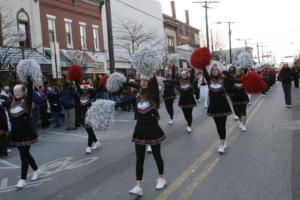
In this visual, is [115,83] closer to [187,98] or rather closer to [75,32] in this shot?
[187,98]

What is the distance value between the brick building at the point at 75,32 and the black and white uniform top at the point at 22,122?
49.8ft

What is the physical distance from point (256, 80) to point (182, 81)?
2.11m

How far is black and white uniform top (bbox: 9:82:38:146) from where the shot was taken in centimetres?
776

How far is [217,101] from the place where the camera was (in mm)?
9383

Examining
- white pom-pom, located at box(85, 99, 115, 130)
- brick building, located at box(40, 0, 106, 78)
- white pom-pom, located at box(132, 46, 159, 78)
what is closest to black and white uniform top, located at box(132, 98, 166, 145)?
white pom-pom, located at box(132, 46, 159, 78)

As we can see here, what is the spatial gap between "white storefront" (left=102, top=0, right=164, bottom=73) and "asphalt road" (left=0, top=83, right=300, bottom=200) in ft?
83.0

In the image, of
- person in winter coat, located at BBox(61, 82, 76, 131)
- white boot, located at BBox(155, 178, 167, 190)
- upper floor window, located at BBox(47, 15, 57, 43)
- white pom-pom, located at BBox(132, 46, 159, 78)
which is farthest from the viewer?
upper floor window, located at BBox(47, 15, 57, 43)

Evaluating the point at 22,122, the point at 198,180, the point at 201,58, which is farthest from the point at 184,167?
the point at 22,122

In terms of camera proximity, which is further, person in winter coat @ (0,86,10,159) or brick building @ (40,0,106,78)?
brick building @ (40,0,106,78)

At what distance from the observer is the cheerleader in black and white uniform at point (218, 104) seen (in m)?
9.23

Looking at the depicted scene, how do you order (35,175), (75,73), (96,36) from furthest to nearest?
(96,36) < (75,73) < (35,175)

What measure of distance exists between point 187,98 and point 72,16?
767 inches

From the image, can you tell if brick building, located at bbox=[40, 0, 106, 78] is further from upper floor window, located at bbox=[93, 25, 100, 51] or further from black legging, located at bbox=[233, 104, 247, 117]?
black legging, located at bbox=[233, 104, 247, 117]

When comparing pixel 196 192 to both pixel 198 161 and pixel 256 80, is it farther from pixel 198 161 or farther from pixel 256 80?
pixel 256 80
